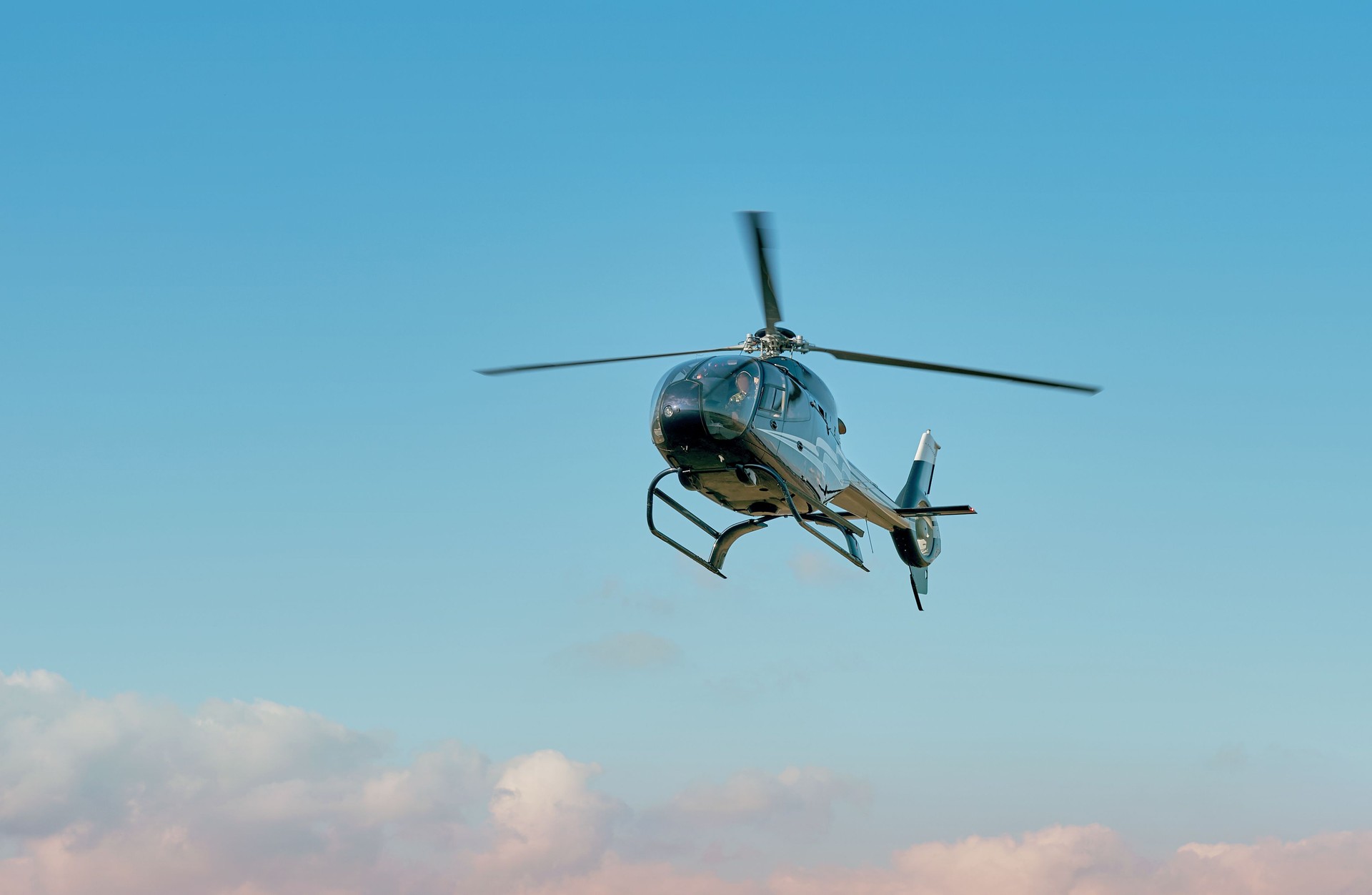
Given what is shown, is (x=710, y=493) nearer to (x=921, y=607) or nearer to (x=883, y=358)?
(x=883, y=358)

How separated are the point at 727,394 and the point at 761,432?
4.46 feet

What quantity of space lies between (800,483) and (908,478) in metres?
13.8

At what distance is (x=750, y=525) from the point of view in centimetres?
3838

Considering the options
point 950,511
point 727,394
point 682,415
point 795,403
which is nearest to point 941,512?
point 950,511

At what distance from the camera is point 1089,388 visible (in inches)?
1341

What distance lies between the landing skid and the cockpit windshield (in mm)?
1413

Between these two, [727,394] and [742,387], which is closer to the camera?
[727,394]

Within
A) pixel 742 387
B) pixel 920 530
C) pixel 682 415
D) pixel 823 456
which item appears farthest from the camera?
pixel 920 530

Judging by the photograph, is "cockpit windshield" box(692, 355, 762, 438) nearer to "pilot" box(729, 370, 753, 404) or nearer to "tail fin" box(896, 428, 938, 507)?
"pilot" box(729, 370, 753, 404)

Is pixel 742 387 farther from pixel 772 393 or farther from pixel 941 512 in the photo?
pixel 941 512

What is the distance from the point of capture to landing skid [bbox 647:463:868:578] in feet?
113

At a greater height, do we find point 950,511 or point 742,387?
point 742,387

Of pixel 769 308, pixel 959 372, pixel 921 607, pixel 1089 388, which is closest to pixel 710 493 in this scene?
pixel 769 308

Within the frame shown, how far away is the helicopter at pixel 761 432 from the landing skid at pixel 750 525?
28 mm
